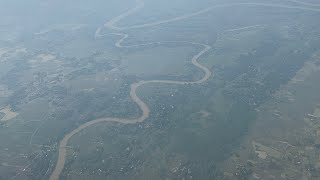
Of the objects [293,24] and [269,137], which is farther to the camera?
[293,24]

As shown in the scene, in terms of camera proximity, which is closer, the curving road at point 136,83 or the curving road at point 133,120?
the curving road at point 133,120

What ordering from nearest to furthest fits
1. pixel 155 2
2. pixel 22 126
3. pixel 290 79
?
1. pixel 22 126
2. pixel 290 79
3. pixel 155 2

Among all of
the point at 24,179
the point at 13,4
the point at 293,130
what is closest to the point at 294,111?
the point at 293,130

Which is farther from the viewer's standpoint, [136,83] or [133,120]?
[136,83]

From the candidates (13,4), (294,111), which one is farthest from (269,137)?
(13,4)

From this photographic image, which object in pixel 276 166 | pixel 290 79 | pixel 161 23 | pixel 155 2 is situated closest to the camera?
Result: pixel 276 166

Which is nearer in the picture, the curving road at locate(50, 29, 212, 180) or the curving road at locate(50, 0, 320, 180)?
the curving road at locate(50, 29, 212, 180)

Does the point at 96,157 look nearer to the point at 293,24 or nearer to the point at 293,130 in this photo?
the point at 293,130

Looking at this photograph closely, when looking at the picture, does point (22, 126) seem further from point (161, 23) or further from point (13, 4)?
point (13, 4)

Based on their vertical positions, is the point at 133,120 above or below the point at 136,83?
below
